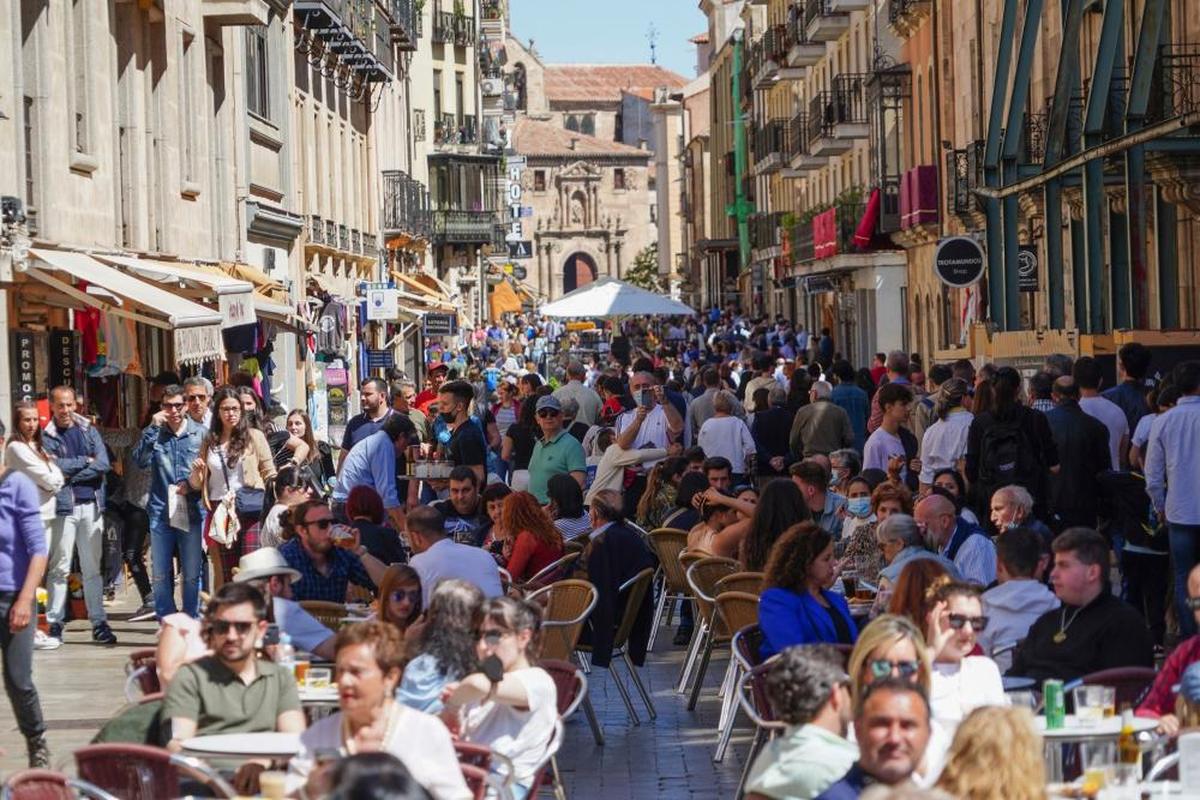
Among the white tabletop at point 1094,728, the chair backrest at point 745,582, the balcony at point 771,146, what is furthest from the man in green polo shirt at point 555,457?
the balcony at point 771,146

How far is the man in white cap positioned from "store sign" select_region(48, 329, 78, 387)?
813 centimetres

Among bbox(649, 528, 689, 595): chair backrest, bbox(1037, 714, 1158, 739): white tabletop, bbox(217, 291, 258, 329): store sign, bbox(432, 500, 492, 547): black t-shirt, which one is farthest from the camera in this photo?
bbox(217, 291, 258, 329): store sign

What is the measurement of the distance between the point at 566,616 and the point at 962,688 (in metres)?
3.82

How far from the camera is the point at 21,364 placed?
17641 millimetres

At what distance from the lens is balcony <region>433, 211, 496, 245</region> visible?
2778 inches

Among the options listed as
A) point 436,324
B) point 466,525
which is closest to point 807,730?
point 466,525

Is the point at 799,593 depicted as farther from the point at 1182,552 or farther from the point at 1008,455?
the point at 1008,455

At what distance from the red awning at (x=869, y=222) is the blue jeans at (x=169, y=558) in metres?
29.3

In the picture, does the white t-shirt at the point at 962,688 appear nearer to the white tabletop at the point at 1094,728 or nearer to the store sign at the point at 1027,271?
the white tabletop at the point at 1094,728

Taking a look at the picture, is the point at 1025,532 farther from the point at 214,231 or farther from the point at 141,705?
the point at 214,231

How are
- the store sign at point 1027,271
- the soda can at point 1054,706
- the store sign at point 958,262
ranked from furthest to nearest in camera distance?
1. the store sign at point 1027,271
2. the store sign at point 958,262
3. the soda can at point 1054,706

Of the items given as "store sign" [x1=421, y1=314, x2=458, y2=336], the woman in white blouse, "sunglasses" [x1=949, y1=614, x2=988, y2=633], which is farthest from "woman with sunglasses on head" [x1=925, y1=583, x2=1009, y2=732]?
"store sign" [x1=421, y1=314, x2=458, y2=336]

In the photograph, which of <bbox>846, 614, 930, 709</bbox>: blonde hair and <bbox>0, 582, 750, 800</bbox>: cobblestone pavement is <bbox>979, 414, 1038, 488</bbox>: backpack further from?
<bbox>846, 614, 930, 709</bbox>: blonde hair

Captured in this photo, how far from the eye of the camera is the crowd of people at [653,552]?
7.18 meters
